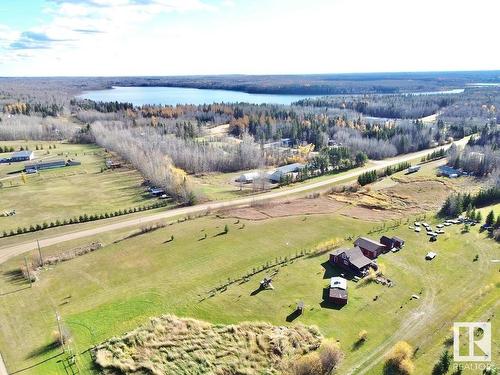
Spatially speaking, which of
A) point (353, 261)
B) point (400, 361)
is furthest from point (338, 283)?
point (400, 361)

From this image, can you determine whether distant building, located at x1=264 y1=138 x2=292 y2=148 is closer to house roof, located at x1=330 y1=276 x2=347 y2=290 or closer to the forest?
the forest

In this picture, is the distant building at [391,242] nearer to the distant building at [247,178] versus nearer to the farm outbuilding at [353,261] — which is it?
the farm outbuilding at [353,261]

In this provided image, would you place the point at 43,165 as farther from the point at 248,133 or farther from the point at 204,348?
the point at 204,348

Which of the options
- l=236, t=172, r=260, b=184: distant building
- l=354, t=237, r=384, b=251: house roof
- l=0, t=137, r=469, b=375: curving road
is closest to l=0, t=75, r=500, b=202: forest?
l=0, t=137, r=469, b=375: curving road

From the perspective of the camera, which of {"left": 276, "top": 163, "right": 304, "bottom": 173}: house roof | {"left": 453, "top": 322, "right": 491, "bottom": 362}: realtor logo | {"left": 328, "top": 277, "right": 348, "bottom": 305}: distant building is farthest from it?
{"left": 276, "top": 163, "right": 304, "bottom": 173}: house roof

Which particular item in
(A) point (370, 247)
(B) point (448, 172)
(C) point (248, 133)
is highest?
(C) point (248, 133)

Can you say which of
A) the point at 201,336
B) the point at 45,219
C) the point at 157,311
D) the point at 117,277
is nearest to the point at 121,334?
the point at 157,311

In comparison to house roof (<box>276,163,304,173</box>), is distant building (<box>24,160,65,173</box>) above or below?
above
